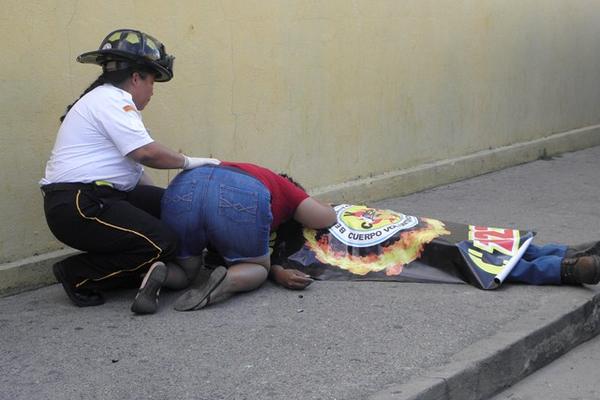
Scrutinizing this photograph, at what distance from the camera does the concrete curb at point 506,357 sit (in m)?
3.89

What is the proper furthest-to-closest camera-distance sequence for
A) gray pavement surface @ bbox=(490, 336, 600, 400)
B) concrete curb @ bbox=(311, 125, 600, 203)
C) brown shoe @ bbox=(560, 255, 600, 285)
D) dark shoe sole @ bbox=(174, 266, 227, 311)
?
concrete curb @ bbox=(311, 125, 600, 203)
brown shoe @ bbox=(560, 255, 600, 285)
dark shoe sole @ bbox=(174, 266, 227, 311)
gray pavement surface @ bbox=(490, 336, 600, 400)

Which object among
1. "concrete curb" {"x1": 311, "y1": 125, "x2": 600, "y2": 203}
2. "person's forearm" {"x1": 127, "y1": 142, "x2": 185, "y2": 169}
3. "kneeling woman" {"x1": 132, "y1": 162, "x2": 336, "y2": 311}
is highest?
"person's forearm" {"x1": 127, "y1": 142, "x2": 185, "y2": 169}

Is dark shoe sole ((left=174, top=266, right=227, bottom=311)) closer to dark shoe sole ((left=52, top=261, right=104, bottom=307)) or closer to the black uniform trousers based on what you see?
the black uniform trousers

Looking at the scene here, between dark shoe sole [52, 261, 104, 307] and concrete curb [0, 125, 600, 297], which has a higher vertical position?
dark shoe sole [52, 261, 104, 307]

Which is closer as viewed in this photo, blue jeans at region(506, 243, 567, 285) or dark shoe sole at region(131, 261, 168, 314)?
dark shoe sole at region(131, 261, 168, 314)

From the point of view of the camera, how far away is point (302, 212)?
5.23m

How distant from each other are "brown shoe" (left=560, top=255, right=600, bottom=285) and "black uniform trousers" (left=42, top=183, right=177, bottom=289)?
2.14 meters

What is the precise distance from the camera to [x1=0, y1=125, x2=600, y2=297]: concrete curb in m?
5.25

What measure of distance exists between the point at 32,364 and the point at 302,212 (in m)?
1.76

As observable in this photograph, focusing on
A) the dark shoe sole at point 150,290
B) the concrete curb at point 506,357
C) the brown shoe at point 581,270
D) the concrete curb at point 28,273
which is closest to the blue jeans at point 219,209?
the dark shoe sole at point 150,290

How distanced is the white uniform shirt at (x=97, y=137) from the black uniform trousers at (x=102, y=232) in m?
0.07

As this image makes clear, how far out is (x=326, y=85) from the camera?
732 centimetres

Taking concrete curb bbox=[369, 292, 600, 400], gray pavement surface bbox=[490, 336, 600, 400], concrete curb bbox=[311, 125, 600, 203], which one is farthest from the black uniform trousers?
concrete curb bbox=[311, 125, 600, 203]

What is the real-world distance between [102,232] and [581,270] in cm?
255
